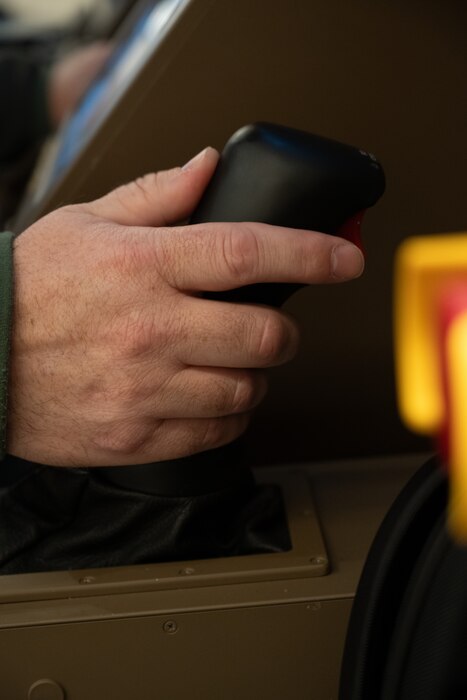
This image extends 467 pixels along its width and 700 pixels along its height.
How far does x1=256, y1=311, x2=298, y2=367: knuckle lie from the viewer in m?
0.61

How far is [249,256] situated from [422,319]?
15cm

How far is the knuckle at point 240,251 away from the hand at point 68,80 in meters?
1.11

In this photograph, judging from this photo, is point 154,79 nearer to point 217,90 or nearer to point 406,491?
point 217,90

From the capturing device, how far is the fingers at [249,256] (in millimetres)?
583

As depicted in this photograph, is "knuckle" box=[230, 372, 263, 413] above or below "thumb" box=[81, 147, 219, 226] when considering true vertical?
below

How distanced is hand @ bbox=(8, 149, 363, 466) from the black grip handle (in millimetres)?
14

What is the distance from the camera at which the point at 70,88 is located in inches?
64.4

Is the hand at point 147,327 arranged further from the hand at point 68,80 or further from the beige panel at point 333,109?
the hand at point 68,80

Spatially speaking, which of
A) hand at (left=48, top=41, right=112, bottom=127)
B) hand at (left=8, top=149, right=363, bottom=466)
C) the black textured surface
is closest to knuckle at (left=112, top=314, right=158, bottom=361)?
hand at (left=8, top=149, right=363, bottom=466)

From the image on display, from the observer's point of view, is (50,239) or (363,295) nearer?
(50,239)

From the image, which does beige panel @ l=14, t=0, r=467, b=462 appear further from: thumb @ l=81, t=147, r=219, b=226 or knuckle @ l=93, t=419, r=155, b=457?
knuckle @ l=93, t=419, r=155, b=457

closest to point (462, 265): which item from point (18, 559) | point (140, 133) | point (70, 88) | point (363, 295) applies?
point (363, 295)

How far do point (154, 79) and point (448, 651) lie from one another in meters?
0.48

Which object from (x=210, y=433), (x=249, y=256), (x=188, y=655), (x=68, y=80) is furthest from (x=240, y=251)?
(x=68, y=80)
